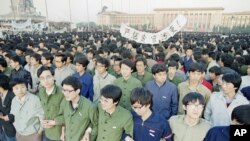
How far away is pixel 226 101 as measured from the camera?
115 inches

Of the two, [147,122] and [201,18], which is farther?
[201,18]

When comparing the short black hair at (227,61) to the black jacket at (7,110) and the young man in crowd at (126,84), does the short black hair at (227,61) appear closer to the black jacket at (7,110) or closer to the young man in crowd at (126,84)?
the young man in crowd at (126,84)

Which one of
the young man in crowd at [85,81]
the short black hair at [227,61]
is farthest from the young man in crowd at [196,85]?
the short black hair at [227,61]

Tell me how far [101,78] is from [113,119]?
1.61 m

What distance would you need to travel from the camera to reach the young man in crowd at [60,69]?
15.1ft

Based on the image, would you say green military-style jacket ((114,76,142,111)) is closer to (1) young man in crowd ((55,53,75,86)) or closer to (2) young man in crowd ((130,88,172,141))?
(2) young man in crowd ((130,88,172,141))

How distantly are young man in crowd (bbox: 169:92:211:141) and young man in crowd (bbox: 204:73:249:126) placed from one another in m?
0.52

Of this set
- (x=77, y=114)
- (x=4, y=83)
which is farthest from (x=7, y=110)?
(x=77, y=114)

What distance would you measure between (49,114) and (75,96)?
67 centimetres

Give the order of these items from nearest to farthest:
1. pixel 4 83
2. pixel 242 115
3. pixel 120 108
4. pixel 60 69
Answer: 1. pixel 242 115
2. pixel 120 108
3. pixel 4 83
4. pixel 60 69

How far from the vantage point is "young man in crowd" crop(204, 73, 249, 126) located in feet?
9.36

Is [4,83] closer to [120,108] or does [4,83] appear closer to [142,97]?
[120,108]

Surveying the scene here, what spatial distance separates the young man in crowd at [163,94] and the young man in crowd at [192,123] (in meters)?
0.96

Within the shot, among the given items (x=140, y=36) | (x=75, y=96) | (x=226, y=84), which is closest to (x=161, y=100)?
(x=226, y=84)
